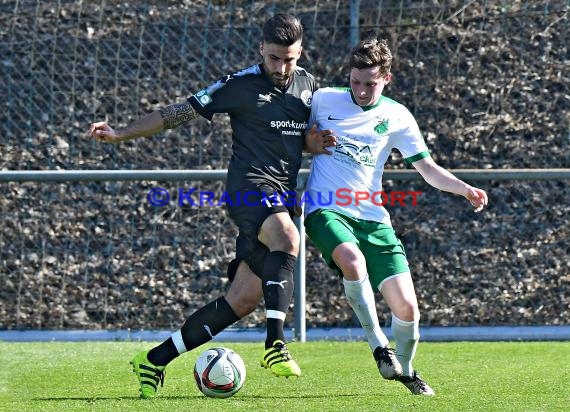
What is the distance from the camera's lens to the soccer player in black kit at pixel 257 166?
5.73 m

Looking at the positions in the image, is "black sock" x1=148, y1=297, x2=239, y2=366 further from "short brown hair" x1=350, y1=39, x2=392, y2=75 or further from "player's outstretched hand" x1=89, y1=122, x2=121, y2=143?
"short brown hair" x1=350, y1=39, x2=392, y2=75

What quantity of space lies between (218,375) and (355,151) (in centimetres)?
139

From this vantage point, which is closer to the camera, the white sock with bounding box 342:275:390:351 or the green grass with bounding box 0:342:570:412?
the green grass with bounding box 0:342:570:412

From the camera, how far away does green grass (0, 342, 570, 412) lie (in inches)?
204

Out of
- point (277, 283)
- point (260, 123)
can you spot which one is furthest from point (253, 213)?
point (260, 123)

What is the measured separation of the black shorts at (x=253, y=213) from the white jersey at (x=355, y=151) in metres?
0.22

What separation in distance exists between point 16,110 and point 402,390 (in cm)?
Result: 646

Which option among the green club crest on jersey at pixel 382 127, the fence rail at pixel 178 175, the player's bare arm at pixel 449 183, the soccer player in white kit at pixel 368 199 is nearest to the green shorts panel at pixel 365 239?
the soccer player in white kit at pixel 368 199

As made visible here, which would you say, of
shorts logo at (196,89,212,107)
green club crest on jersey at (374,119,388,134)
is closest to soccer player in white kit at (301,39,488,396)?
green club crest on jersey at (374,119,388,134)

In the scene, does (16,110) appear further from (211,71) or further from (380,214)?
(380,214)

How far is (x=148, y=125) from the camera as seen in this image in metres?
5.94

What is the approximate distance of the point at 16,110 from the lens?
1119cm

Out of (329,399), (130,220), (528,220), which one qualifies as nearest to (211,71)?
(130,220)

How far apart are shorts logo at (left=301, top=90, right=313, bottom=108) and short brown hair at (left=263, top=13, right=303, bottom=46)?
0.37 metres
